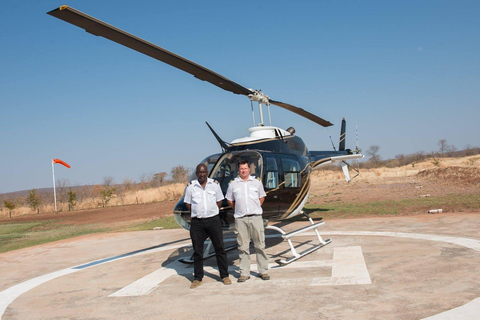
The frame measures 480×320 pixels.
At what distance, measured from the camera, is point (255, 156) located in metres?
7.88

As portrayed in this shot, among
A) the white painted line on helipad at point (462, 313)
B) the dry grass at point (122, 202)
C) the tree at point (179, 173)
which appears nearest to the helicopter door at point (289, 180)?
the white painted line on helipad at point (462, 313)

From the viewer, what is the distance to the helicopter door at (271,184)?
25.4 feet

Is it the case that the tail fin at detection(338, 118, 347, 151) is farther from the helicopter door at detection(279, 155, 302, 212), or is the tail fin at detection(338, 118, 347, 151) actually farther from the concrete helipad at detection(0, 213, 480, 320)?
the helicopter door at detection(279, 155, 302, 212)

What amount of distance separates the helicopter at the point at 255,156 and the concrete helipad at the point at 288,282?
3.00 feet

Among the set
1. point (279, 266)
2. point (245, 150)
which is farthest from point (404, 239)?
Result: point (245, 150)

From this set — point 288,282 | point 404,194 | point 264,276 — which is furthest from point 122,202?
point 288,282

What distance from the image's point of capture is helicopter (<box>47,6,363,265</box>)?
603 centimetres

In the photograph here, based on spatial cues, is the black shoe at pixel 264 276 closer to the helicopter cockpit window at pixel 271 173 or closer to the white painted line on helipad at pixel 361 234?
the helicopter cockpit window at pixel 271 173

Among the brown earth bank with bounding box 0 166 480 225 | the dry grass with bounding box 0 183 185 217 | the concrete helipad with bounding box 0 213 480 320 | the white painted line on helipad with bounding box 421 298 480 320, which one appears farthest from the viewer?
the dry grass with bounding box 0 183 185 217

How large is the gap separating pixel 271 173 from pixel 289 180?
2.36 ft

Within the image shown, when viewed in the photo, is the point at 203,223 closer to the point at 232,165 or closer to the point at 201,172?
the point at 201,172

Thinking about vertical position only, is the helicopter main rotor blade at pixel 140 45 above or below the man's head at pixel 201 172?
above

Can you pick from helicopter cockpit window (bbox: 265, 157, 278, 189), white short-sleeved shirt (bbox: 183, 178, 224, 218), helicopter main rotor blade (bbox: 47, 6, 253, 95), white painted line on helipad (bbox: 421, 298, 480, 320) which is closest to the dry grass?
helicopter cockpit window (bbox: 265, 157, 278, 189)

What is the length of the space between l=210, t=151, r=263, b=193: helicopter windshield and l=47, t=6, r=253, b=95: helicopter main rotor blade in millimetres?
A: 1470
